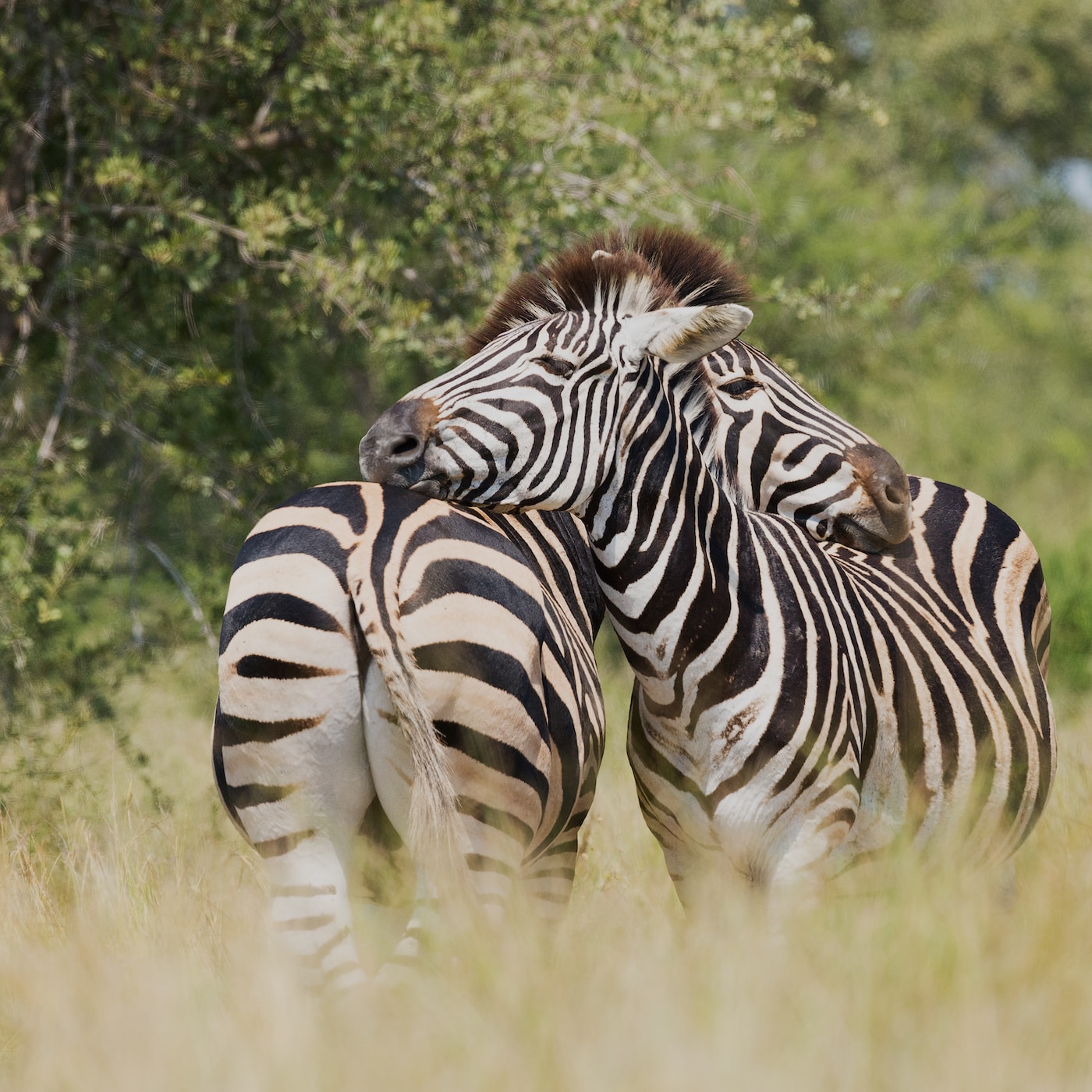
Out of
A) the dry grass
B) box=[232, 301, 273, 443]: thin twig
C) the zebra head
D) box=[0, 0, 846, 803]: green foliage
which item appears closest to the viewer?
the dry grass

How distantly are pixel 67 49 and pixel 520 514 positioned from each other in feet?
11.8

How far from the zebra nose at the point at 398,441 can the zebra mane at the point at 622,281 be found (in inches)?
19.9

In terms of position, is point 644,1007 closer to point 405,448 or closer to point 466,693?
point 466,693

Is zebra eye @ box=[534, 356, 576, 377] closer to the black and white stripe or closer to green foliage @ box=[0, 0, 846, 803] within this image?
the black and white stripe

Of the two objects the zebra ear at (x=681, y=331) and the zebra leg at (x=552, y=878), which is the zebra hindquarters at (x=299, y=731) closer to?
the zebra leg at (x=552, y=878)

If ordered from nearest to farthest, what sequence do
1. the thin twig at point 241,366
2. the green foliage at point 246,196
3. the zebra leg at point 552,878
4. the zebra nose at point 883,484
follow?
1. the zebra leg at point 552,878
2. the zebra nose at point 883,484
3. the green foliage at point 246,196
4. the thin twig at point 241,366

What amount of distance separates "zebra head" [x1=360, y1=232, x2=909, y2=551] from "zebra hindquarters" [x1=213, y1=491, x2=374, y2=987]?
0.95 feet

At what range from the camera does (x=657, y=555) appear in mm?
2777

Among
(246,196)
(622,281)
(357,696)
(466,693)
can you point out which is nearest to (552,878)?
(466,693)

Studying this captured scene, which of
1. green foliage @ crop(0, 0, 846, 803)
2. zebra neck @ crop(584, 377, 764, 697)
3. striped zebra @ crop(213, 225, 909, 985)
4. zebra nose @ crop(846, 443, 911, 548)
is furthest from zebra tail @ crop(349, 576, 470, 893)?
green foliage @ crop(0, 0, 846, 803)

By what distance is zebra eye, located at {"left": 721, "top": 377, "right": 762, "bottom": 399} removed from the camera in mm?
3518

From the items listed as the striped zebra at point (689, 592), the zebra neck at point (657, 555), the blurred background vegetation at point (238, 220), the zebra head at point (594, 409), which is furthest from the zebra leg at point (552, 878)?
the blurred background vegetation at point (238, 220)

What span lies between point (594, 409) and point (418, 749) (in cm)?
85

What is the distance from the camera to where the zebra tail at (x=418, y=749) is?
2488mm
